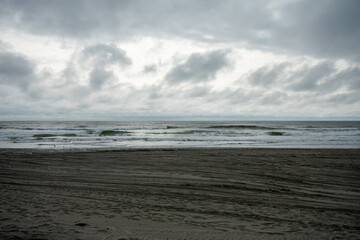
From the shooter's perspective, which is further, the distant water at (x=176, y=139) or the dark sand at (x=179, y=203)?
the distant water at (x=176, y=139)

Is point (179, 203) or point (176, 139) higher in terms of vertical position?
point (179, 203)

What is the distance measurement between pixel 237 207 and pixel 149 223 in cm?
216

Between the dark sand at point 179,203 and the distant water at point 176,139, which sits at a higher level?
the dark sand at point 179,203

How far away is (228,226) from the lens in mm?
4527

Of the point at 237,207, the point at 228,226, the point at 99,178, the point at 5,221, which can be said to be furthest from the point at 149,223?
the point at 99,178

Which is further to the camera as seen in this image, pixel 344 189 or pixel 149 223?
pixel 344 189

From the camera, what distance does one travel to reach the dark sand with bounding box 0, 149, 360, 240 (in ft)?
14.2

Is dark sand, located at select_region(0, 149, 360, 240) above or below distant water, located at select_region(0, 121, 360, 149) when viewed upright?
above

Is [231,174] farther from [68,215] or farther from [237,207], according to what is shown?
[68,215]

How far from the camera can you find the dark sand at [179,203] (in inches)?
170

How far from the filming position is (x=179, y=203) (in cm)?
587

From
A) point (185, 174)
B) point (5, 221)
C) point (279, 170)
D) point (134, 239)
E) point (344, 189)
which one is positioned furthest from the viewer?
point (279, 170)

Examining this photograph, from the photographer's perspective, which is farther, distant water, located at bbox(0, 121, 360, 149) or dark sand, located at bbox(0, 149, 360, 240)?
distant water, located at bbox(0, 121, 360, 149)

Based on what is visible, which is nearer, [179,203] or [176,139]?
[179,203]
